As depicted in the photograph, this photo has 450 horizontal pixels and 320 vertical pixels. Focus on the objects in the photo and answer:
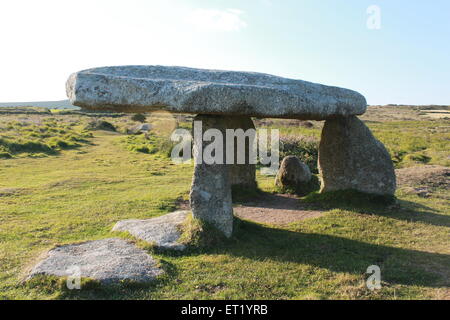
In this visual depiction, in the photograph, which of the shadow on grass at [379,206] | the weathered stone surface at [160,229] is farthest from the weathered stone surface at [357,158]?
the weathered stone surface at [160,229]

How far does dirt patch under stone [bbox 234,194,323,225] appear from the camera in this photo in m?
10.2

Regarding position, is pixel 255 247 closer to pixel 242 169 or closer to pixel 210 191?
pixel 210 191

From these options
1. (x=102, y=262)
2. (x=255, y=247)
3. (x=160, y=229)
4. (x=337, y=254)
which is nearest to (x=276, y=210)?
(x=255, y=247)

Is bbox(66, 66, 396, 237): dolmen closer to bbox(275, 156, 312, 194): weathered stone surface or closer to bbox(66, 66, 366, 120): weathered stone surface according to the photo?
bbox(66, 66, 366, 120): weathered stone surface

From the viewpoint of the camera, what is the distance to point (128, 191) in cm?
1393

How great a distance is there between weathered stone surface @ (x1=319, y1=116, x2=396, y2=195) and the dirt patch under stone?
133cm

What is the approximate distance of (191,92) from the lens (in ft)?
22.0

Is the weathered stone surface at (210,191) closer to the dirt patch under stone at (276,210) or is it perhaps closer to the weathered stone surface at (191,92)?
the weathered stone surface at (191,92)

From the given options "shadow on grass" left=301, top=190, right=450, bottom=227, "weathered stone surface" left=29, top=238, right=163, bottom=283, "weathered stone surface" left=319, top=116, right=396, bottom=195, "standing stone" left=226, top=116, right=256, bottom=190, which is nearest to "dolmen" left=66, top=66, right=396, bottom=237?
"weathered stone surface" left=319, top=116, right=396, bottom=195

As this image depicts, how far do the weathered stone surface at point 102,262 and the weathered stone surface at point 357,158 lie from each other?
6.29m

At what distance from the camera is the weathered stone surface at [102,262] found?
6.22 meters

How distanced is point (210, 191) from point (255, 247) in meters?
1.39
